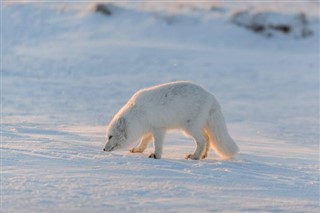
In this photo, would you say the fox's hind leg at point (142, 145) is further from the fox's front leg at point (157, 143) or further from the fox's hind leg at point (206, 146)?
the fox's hind leg at point (206, 146)

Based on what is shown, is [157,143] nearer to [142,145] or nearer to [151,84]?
A: [142,145]

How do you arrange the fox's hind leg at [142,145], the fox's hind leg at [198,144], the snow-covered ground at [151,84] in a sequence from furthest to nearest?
the fox's hind leg at [142,145], the fox's hind leg at [198,144], the snow-covered ground at [151,84]

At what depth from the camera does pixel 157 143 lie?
23.0ft

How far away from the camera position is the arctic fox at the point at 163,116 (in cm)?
700

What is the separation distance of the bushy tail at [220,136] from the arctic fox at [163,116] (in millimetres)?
48

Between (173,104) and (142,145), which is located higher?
(173,104)

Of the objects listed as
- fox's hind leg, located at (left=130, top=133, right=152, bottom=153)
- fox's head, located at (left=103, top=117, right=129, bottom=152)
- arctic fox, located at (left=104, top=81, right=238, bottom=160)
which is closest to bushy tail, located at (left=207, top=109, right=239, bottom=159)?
arctic fox, located at (left=104, top=81, right=238, bottom=160)

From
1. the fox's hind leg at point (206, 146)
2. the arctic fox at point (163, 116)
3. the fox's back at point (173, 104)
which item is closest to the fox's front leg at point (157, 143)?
the arctic fox at point (163, 116)

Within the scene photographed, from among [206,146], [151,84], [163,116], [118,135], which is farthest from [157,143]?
[151,84]

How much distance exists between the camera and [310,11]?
858 inches

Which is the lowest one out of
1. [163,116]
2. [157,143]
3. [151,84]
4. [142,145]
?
[151,84]

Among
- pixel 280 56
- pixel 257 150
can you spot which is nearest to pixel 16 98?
pixel 257 150

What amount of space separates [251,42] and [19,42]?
611 cm

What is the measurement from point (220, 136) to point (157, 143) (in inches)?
28.0
